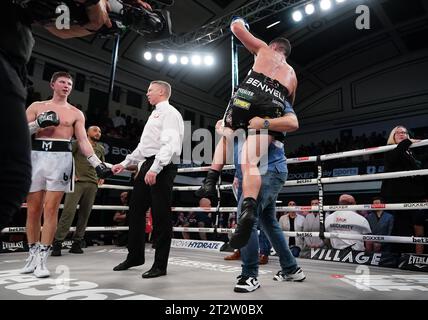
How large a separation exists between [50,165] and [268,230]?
70.8 inches

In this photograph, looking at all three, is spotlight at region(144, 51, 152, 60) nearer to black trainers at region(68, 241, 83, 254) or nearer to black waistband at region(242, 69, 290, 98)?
black trainers at region(68, 241, 83, 254)

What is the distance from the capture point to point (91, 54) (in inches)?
476

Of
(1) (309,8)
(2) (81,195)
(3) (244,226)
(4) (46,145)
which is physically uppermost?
(1) (309,8)

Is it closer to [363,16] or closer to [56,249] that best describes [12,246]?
[56,249]

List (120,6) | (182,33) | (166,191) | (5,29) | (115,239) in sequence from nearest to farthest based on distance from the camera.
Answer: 1. (5,29)
2. (120,6)
3. (166,191)
4. (115,239)
5. (182,33)

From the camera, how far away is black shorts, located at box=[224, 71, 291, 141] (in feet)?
6.57

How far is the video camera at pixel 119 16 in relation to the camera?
2.92 ft

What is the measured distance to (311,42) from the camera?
43.7 feet

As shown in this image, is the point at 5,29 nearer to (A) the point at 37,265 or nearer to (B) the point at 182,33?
Answer: (A) the point at 37,265

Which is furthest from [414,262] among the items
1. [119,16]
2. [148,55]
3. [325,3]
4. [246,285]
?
[148,55]

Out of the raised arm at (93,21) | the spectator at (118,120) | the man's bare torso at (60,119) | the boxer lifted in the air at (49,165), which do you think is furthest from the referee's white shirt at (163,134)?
the spectator at (118,120)

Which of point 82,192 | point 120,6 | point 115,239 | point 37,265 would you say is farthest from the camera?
point 115,239
